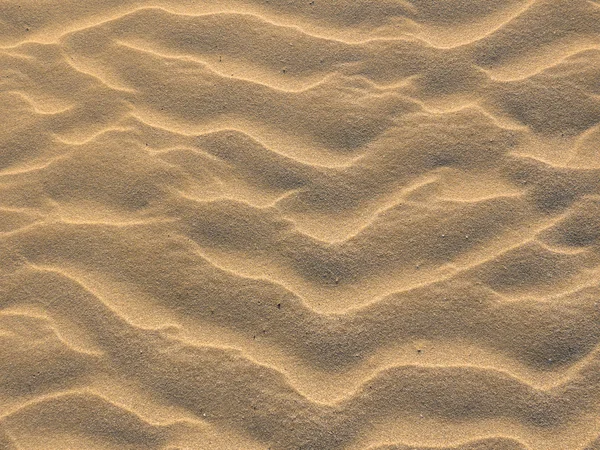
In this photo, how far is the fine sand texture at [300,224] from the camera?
2227mm

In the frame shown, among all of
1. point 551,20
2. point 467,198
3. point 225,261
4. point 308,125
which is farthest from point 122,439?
point 551,20

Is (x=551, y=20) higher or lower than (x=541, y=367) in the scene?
higher

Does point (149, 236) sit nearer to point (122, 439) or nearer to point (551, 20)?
point (122, 439)

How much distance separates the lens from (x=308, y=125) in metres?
2.66

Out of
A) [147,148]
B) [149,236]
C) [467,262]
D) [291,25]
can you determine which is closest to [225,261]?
Answer: [149,236]

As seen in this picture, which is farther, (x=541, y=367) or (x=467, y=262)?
(x=467, y=262)

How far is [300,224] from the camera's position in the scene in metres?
2.48

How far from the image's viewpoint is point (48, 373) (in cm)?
231

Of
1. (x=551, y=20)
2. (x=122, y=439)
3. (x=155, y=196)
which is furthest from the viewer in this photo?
(x=551, y=20)

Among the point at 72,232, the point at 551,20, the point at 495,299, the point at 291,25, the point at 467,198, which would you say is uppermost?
the point at 551,20

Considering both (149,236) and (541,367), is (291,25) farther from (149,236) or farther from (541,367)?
(541,367)

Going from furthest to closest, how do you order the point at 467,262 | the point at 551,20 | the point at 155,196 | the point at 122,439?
the point at 551,20 → the point at 155,196 → the point at 467,262 → the point at 122,439

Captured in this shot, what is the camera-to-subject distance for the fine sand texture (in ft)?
7.30

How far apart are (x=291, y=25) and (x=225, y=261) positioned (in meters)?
1.24
